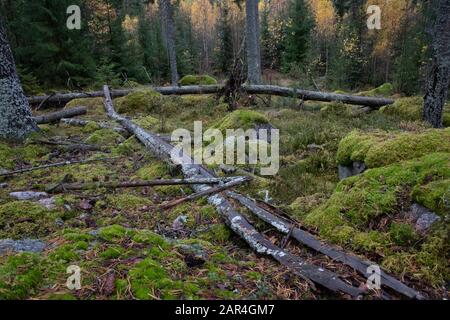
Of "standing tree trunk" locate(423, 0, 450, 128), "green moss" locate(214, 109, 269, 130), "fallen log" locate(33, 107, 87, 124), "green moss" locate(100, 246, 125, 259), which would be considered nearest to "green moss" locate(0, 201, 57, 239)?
"green moss" locate(100, 246, 125, 259)

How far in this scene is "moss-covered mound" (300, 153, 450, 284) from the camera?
3.05 m

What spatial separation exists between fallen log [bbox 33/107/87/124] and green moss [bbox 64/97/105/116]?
1024 mm

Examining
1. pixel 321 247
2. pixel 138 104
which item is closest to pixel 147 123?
pixel 138 104

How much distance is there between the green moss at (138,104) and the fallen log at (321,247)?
1057 centimetres

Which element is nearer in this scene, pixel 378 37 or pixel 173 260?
pixel 173 260

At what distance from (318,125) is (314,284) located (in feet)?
22.9

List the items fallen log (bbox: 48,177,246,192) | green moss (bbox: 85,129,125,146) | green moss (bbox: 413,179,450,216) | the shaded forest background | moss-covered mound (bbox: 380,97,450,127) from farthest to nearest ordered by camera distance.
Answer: the shaded forest background
moss-covered mound (bbox: 380,97,450,127)
green moss (bbox: 85,129,125,146)
fallen log (bbox: 48,177,246,192)
green moss (bbox: 413,179,450,216)

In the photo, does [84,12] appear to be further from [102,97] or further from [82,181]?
[82,181]

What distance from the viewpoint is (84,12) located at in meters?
23.4

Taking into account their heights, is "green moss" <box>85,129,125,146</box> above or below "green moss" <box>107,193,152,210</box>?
above

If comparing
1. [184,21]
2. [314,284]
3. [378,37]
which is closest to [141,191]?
[314,284]

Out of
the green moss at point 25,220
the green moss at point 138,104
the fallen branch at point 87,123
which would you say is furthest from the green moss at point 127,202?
the green moss at point 138,104

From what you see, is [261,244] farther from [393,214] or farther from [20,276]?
[20,276]

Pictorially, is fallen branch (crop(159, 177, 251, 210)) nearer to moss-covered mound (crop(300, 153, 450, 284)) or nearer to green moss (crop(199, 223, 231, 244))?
green moss (crop(199, 223, 231, 244))
